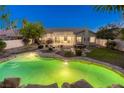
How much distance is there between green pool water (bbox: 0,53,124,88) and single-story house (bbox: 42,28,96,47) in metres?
0.60

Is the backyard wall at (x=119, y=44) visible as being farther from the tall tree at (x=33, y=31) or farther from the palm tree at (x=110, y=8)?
the tall tree at (x=33, y=31)

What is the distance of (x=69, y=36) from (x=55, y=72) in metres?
1.18

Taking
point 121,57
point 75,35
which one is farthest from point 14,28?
point 121,57

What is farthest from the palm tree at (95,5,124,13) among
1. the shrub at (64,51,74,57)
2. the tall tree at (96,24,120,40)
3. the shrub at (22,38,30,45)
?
the shrub at (22,38,30,45)

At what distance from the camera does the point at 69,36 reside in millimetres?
4883

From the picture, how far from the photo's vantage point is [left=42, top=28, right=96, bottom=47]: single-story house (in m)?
4.64

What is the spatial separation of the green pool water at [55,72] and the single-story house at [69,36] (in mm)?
600

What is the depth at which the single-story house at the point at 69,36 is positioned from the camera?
464 cm

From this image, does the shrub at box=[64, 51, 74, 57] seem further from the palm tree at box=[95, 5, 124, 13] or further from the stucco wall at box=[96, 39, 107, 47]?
the palm tree at box=[95, 5, 124, 13]

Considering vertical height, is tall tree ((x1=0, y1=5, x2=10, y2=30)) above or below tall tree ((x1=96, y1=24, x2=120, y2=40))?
above

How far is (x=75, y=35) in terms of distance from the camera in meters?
4.82

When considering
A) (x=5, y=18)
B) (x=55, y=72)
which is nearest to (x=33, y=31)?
(x=5, y=18)
